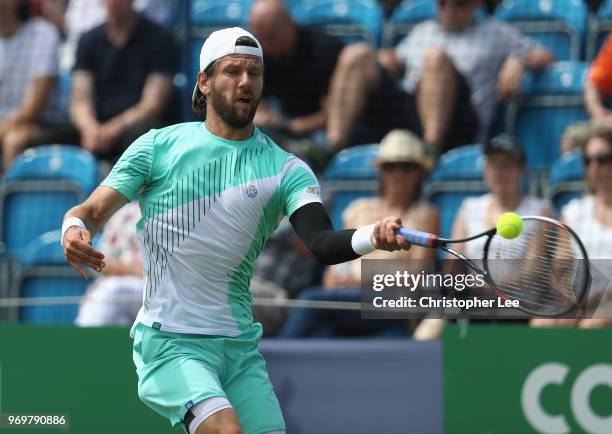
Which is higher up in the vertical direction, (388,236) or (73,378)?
(388,236)

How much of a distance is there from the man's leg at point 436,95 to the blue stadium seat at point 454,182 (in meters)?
Answer: 0.30

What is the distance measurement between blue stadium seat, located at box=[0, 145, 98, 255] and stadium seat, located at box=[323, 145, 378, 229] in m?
1.85

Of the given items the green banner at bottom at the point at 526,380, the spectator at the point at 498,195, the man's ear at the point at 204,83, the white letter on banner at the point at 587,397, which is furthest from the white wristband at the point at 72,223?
the spectator at the point at 498,195

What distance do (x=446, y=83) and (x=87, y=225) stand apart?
488cm

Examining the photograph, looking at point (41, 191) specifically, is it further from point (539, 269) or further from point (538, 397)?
point (539, 269)

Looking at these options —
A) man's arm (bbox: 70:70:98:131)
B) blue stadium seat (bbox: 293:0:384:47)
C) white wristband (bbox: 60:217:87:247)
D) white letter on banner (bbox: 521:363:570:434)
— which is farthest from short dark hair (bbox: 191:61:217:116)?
blue stadium seat (bbox: 293:0:384:47)

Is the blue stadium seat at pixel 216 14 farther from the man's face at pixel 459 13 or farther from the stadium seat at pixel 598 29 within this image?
the stadium seat at pixel 598 29

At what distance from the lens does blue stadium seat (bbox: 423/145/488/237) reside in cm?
827

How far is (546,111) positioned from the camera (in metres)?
8.77

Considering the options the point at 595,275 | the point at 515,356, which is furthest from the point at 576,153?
the point at 595,275

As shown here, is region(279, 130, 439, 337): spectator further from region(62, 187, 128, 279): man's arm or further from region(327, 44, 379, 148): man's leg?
region(62, 187, 128, 279): man's arm

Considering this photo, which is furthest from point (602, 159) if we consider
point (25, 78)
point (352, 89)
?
point (25, 78)

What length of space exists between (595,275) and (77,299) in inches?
154

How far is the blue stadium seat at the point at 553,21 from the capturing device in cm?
892
